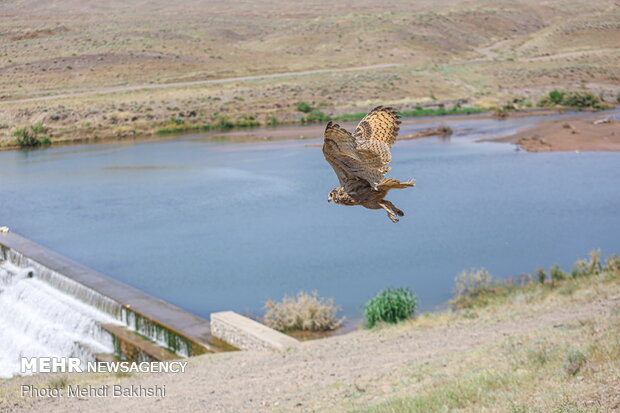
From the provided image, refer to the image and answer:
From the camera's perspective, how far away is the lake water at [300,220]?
1677cm

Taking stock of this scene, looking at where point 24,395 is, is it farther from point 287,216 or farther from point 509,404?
point 287,216

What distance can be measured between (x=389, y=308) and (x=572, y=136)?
2422 cm

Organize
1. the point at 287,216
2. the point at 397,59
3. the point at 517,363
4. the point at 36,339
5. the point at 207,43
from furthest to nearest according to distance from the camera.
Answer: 1. the point at 207,43
2. the point at 397,59
3. the point at 287,216
4. the point at 36,339
5. the point at 517,363

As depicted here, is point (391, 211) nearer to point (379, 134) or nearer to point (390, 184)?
point (390, 184)

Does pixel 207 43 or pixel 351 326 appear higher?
pixel 207 43

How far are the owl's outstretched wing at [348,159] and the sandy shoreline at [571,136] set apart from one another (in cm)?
3017

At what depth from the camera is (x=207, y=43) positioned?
2721 inches

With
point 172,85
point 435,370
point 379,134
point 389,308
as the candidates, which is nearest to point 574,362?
point 435,370

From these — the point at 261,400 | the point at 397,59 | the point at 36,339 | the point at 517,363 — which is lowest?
the point at 36,339

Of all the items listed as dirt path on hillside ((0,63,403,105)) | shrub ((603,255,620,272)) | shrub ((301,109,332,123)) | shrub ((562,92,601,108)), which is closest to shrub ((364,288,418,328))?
shrub ((603,255,620,272))

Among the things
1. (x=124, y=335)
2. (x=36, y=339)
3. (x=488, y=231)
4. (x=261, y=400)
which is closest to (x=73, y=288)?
(x=36, y=339)

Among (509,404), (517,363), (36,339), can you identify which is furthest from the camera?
(36,339)

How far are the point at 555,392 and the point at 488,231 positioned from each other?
12877 mm

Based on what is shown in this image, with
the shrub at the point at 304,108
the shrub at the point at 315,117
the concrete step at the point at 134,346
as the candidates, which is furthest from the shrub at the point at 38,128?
the concrete step at the point at 134,346
